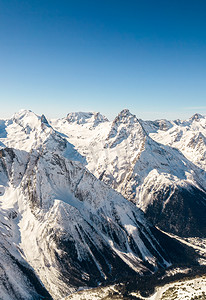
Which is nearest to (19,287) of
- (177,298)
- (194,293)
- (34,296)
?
(34,296)

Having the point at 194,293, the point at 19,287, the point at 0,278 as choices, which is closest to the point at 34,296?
the point at 19,287

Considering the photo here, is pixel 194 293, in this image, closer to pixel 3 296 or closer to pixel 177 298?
pixel 177 298

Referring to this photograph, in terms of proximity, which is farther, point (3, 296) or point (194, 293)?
point (194, 293)

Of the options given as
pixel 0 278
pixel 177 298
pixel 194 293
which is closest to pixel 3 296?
pixel 0 278

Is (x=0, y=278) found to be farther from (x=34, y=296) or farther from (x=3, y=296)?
(x=34, y=296)

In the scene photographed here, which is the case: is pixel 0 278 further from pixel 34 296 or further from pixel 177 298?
pixel 177 298

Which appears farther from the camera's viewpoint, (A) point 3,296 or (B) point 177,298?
(B) point 177,298

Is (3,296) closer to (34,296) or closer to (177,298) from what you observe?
(34,296)

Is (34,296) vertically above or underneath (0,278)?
underneath
